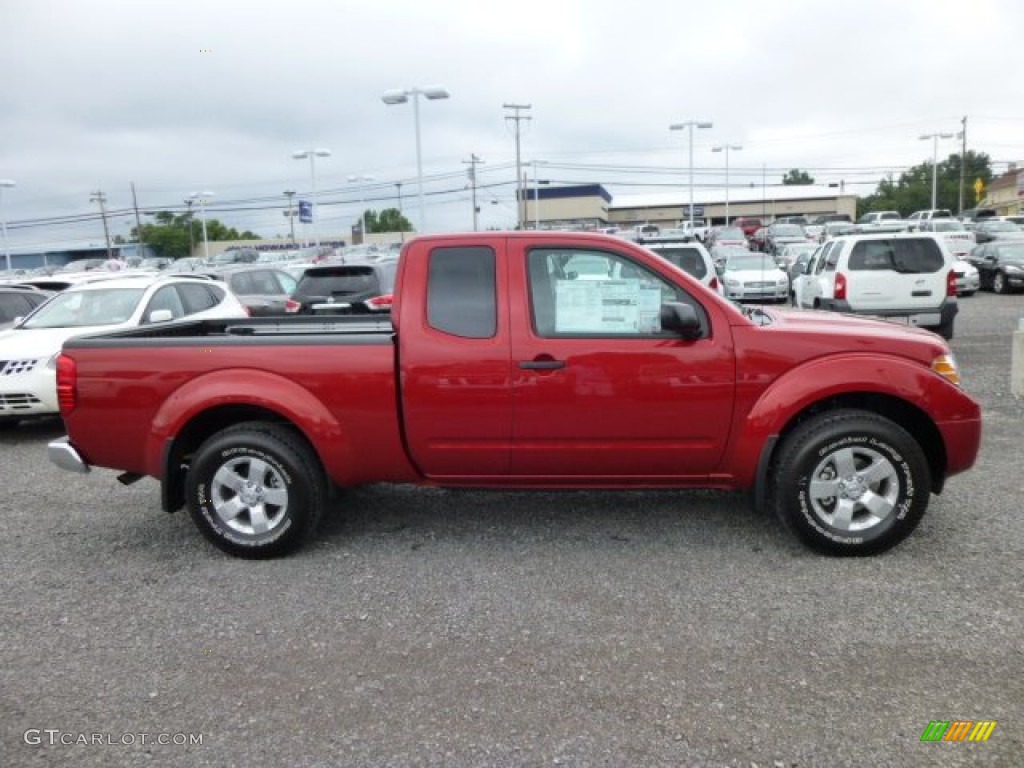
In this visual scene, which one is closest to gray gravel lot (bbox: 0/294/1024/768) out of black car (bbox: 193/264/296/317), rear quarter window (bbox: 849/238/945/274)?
Answer: rear quarter window (bbox: 849/238/945/274)

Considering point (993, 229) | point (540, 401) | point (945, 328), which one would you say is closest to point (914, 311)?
point (945, 328)

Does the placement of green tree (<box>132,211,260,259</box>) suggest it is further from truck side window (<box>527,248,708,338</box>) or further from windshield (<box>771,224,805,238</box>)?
truck side window (<box>527,248,708,338</box>)

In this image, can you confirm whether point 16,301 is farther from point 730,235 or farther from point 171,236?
point 171,236

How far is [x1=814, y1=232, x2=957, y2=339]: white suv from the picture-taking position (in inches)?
455

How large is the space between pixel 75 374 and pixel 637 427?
3.30 meters

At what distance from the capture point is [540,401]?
4.46 metres

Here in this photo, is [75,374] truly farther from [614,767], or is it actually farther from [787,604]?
[787,604]

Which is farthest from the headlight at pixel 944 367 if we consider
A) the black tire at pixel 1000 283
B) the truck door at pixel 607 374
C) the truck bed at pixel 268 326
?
the black tire at pixel 1000 283

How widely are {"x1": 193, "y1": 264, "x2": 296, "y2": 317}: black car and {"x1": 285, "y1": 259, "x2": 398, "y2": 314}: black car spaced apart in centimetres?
285

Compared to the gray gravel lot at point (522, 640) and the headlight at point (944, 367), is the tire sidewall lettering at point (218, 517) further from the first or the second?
the headlight at point (944, 367)

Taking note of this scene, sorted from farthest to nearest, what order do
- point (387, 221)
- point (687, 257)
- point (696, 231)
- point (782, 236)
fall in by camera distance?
1. point (387, 221)
2. point (696, 231)
3. point (782, 236)
4. point (687, 257)

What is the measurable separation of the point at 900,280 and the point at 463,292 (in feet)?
30.5

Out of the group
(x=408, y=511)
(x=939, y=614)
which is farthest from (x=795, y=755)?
(x=408, y=511)

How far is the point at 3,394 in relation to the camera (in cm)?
805
